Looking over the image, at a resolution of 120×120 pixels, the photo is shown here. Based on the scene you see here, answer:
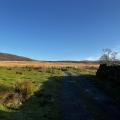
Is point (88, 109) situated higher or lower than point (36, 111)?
higher

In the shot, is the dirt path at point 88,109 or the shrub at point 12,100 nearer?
the dirt path at point 88,109

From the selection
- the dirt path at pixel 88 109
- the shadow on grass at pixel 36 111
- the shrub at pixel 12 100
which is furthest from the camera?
the shrub at pixel 12 100

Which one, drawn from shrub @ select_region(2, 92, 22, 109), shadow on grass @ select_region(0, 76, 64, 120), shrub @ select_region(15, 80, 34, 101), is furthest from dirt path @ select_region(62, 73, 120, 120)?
shrub @ select_region(2, 92, 22, 109)

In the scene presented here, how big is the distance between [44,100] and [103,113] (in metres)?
6.91

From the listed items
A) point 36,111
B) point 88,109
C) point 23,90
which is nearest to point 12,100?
point 36,111

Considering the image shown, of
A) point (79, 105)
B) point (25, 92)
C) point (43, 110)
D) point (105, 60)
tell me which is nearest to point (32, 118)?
point (43, 110)

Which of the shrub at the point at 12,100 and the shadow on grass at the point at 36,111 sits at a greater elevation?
the shrub at the point at 12,100

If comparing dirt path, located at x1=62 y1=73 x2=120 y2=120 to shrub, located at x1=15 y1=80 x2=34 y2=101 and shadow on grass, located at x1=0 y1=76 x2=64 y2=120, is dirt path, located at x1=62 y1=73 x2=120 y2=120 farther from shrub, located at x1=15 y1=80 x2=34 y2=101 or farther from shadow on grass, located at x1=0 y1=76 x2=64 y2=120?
shrub, located at x1=15 y1=80 x2=34 y2=101

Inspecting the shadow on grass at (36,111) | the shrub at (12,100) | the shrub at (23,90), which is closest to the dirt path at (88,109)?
the shadow on grass at (36,111)

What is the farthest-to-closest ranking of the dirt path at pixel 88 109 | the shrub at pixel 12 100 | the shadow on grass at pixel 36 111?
1. the shrub at pixel 12 100
2. the dirt path at pixel 88 109
3. the shadow on grass at pixel 36 111

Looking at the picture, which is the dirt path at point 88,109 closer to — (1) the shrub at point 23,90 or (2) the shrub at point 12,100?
(1) the shrub at point 23,90

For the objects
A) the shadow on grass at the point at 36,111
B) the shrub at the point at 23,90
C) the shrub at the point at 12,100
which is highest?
the shrub at the point at 23,90

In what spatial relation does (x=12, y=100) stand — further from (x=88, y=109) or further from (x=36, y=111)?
(x=88, y=109)

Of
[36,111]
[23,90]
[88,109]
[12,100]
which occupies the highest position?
[23,90]
